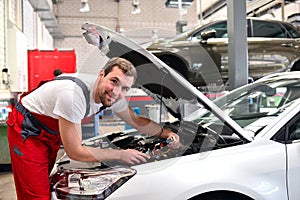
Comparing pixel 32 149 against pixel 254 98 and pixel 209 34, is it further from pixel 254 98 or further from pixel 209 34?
pixel 209 34

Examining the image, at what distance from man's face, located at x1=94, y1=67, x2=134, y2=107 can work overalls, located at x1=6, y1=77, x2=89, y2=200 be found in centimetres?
7

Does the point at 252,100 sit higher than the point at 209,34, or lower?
lower

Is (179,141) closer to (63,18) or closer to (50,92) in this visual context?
(50,92)

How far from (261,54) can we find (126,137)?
3381 millimetres

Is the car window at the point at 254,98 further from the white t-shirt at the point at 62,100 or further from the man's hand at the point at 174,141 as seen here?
the white t-shirt at the point at 62,100

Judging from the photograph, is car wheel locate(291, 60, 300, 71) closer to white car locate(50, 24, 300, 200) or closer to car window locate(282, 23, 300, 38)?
car window locate(282, 23, 300, 38)

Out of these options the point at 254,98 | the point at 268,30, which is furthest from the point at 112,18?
the point at 254,98

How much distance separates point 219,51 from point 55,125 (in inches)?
133

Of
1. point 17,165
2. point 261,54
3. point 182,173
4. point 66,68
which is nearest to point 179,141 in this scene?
point 182,173

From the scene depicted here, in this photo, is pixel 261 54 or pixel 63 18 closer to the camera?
pixel 261 54

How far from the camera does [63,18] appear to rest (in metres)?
13.3

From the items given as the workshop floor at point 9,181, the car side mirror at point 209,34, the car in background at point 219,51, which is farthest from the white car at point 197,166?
the car side mirror at point 209,34

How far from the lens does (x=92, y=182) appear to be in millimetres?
1591

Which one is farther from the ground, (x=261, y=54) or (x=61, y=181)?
(x=261, y=54)
